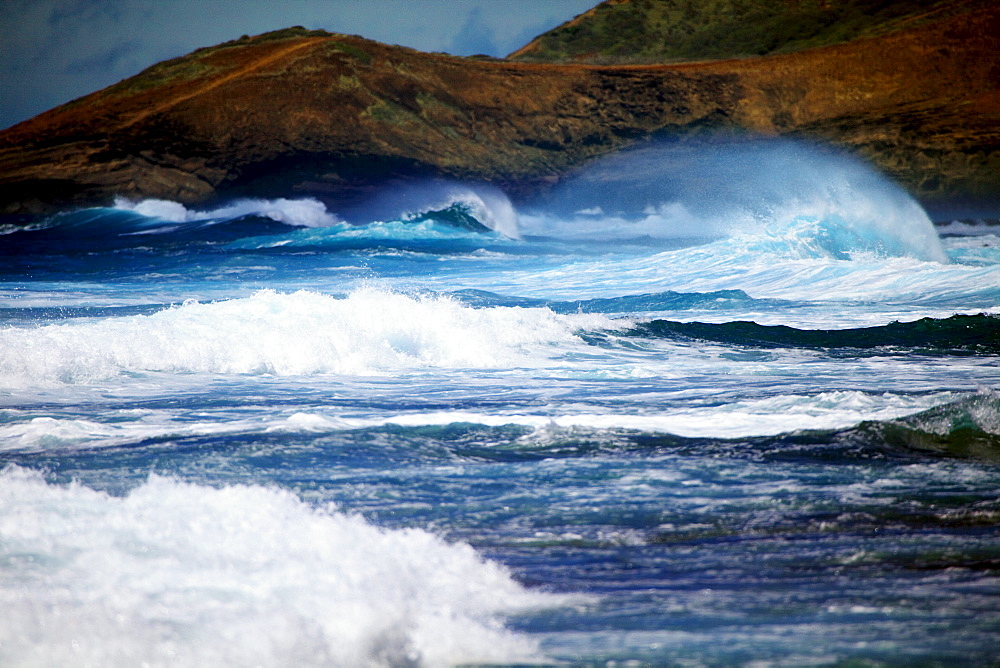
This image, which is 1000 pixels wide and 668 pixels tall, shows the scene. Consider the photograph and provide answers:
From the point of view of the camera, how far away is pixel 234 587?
2818 mm

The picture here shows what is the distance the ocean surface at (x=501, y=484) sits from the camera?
2590 millimetres

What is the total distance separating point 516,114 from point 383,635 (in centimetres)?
3114

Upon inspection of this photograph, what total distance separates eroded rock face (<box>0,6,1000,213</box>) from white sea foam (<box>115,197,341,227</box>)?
384mm

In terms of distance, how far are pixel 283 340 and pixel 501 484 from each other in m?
4.34

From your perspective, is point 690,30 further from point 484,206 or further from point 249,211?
point 249,211

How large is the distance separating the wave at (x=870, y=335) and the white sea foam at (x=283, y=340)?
136 cm

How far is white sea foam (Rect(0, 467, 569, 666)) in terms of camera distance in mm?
2465

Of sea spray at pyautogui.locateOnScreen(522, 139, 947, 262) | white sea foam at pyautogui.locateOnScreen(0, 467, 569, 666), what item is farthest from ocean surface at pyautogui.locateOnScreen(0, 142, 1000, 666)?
sea spray at pyautogui.locateOnScreen(522, 139, 947, 262)

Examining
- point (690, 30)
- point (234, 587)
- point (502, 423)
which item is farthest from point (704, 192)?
point (234, 587)

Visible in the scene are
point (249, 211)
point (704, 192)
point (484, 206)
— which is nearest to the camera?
point (249, 211)

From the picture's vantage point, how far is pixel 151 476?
3.89 meters

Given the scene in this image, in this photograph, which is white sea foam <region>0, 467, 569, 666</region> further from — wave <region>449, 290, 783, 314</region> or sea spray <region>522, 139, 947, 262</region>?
sea spray <region>522, 139, 947, 262</region>

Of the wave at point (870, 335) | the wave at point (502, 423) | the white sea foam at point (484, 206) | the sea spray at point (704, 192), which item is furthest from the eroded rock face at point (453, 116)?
the wave at point (502, 423)

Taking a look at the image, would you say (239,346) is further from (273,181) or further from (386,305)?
(273,181)
